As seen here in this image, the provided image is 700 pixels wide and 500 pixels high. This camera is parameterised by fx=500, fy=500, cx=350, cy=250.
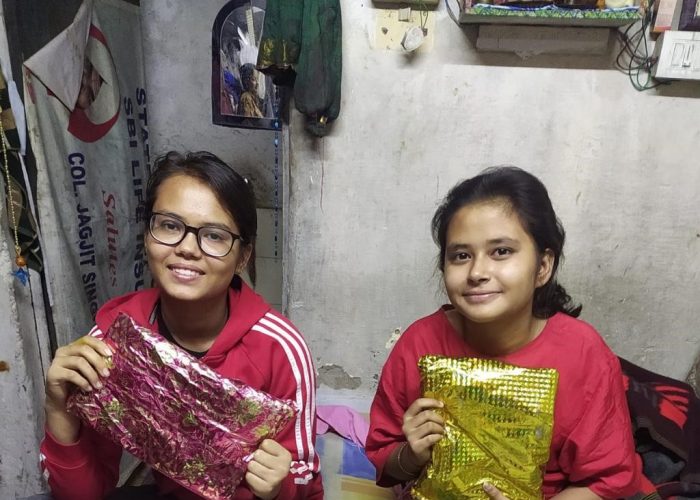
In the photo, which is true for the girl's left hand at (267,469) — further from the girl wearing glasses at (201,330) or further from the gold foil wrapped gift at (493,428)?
the gold foil wrapped gift at (493,428)

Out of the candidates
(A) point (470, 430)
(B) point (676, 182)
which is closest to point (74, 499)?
(A) point (470, 430)

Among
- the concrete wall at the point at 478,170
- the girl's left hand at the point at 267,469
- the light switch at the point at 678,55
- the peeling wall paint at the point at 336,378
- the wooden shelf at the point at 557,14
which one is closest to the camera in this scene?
the girl's left hand at the point at 267,469

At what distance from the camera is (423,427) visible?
1.01 metres

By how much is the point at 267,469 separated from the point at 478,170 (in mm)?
1332

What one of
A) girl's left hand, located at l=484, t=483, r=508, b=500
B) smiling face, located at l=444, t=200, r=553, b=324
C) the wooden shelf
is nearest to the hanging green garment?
the wooden shelf

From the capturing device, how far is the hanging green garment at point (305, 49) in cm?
156

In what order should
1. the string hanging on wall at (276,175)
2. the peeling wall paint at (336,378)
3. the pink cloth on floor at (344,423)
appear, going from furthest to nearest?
the string hanging on wall at (276,175) → the peeling wall paint at (336,378) → the pink cloth on floor at (344,423)

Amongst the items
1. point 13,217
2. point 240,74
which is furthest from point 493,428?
point 240,74

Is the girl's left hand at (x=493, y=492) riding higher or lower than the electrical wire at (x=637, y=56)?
lower

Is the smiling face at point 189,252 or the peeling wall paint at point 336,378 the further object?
the peeling wall paint at point 336,378

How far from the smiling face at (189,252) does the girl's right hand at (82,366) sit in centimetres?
17

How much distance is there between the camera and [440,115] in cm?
181

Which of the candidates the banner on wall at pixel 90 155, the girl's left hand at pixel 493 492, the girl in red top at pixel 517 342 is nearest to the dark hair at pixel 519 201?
the girl in red top at pixel 517 342

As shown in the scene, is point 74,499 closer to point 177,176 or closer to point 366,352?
point 177,176
